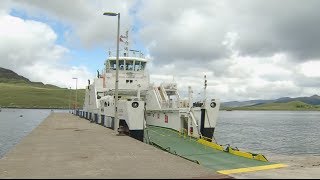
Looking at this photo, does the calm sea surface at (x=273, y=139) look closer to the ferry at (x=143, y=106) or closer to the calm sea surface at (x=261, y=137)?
the calm sea surface at (x=261, y=137)

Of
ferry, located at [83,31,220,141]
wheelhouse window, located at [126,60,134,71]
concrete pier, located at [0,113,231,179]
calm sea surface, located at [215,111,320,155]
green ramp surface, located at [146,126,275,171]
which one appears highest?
wheelhouse window, located at [126,60,134,71]

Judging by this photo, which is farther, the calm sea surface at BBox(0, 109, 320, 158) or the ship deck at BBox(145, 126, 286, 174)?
the calm sea surface at BBox(0, 109, 320, 158)

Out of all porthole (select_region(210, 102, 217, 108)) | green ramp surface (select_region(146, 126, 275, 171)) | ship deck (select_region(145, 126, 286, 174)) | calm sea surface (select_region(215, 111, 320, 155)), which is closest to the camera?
ship deck (select_region(145, 126, 286, 174))

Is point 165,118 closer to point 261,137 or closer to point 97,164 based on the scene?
point 97,164

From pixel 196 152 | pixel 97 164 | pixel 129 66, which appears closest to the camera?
pixel 97 164

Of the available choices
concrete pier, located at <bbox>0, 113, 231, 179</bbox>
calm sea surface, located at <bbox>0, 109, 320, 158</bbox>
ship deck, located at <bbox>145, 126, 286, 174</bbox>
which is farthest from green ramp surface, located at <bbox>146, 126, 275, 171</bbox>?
calm sea surface, located at <bbox>0, 109, 320, 158</bbox>

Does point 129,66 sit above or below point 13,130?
above

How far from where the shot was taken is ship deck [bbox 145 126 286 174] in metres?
14.7

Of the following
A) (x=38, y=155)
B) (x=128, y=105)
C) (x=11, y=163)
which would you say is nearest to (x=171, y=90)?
(x=128, y=105)

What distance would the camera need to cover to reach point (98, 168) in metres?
12.2

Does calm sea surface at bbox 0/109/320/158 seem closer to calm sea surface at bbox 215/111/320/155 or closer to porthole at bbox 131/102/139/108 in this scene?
calm sea surface at bbox 215/111/320/155

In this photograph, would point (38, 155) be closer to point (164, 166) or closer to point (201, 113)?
point (164, 166)

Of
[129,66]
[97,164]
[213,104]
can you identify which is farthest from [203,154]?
[129,66]

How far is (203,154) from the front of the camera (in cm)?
1881
